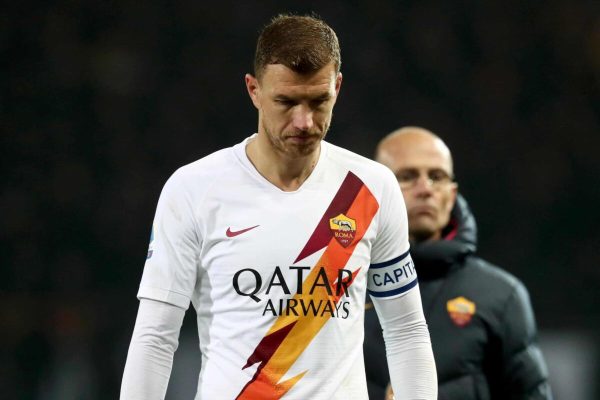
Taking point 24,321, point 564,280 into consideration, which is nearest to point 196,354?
point 24,321

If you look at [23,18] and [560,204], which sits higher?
[23,18]

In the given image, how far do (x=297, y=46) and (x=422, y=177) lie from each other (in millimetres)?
1510

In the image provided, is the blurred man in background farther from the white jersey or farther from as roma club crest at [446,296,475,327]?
the white jersey

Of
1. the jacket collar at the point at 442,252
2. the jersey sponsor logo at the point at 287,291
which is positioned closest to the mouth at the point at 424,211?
the jacket collar at the point at 442,252

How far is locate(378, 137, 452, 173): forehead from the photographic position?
12.2 ft

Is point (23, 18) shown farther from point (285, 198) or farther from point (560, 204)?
point (285, 198)

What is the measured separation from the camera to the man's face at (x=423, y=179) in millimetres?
3609

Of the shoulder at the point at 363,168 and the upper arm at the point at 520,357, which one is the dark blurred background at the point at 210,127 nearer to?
the upper arm at the point at 520,357

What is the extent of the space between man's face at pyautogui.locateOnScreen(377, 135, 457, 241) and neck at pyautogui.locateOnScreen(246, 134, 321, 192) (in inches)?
48.0

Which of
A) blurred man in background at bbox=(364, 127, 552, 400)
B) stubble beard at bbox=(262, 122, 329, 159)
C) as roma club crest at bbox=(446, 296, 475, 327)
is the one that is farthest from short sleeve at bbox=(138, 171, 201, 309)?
as roma club crest at bbox=(446, 296, 475, 327)

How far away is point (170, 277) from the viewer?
7.59ft

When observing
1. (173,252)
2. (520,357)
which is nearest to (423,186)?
(520,357)

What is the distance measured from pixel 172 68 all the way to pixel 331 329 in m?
5.95

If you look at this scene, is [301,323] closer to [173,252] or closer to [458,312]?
[173,252]
